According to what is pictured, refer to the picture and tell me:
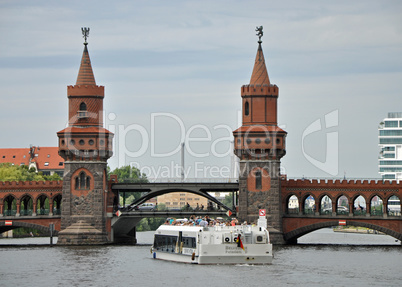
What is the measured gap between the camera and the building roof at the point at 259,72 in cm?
12669

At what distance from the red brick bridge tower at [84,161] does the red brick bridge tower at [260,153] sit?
53.7ft

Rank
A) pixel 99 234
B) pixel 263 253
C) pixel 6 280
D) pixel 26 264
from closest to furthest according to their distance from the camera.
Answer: pixel 6 280 → pixel 263 253 → pixel 26 264 → pixel 99 234

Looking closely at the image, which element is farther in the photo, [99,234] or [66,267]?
[99,234]

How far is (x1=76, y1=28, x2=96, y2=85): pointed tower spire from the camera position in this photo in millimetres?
127912

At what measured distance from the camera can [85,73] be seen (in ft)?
420

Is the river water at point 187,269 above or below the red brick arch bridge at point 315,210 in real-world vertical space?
below


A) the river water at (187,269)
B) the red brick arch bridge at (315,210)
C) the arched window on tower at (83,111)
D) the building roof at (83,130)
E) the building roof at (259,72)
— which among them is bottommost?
the river water at (187,269)

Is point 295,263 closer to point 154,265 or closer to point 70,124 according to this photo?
point 154,265

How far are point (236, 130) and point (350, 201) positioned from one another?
52.0ft

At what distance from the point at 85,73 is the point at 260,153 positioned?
22913 millimetres

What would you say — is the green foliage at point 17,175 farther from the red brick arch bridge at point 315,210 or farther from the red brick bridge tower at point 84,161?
the red brick bridge tower at point 84,161

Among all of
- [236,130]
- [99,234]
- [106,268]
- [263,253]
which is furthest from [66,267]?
[236,130]

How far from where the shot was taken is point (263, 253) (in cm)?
9400

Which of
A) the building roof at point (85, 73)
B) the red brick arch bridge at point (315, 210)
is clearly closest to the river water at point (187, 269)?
the red brick arch bridge at point (315, 210)
